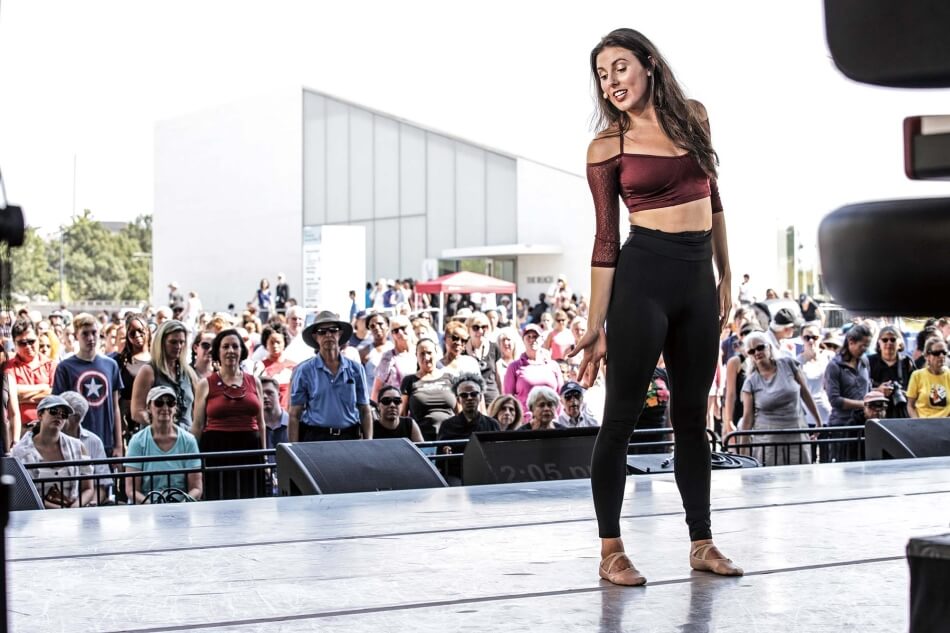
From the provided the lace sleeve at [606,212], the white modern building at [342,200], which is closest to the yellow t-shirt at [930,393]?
the lace sleeve at [606,212]

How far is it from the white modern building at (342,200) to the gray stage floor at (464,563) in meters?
32.8

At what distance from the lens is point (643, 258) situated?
3764 millimetres

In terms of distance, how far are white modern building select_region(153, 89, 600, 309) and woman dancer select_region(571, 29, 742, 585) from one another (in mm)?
34279

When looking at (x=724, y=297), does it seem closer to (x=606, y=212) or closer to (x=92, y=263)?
(x=606, y=212)

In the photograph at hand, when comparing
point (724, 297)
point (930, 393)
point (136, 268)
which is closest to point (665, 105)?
point (724, 297)

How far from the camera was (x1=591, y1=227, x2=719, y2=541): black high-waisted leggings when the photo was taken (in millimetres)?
3746

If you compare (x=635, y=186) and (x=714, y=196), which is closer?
(x=635, y=186)

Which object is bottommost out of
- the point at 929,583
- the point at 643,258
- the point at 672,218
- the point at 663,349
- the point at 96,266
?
the point at 929,583

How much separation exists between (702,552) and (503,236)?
38.1 metres

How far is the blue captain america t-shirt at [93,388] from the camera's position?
9.01 metres

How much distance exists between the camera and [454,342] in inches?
416

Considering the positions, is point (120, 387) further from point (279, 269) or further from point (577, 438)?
point (279, 269)

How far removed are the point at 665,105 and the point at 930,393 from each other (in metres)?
7.57

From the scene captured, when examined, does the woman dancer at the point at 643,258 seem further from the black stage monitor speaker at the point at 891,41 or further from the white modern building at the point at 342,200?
the white modern building at the point at 342,200
